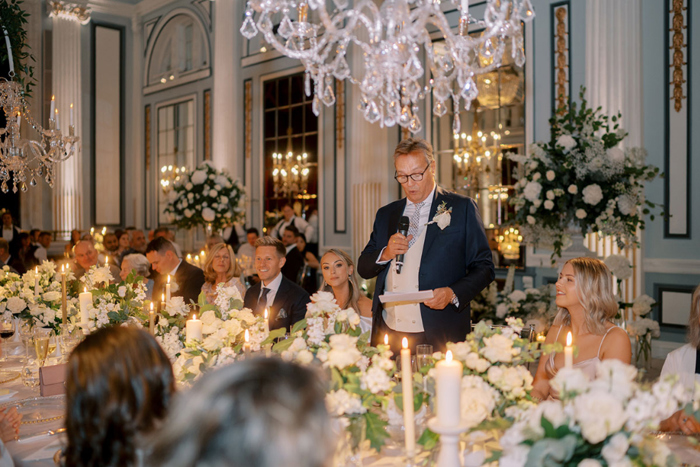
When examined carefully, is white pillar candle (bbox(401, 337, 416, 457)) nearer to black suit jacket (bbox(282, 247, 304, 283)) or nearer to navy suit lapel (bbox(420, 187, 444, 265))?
navy suit lapel (bbox(420, 187, 444, 265))

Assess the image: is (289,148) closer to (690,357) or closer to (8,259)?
(8,259)

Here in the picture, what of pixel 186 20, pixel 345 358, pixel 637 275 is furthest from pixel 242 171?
pixel 345 358

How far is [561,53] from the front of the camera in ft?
23.2

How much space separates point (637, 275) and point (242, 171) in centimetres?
743

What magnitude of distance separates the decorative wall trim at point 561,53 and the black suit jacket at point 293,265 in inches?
141

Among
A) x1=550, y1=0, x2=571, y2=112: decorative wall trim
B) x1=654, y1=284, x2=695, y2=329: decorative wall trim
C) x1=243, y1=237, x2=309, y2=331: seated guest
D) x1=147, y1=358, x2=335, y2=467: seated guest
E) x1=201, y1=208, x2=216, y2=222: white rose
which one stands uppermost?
x1=550, y1=0, x2=571, y2=112: decorative wall trim

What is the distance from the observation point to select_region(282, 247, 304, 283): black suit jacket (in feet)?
26.8

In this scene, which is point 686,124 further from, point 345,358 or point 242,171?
point 242,171

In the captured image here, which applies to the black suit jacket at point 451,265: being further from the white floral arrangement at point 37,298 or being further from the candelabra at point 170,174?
the candelabra at point 170,174

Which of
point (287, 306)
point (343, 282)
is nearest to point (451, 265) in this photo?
point (343, 282)

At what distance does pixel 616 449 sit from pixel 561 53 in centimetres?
660

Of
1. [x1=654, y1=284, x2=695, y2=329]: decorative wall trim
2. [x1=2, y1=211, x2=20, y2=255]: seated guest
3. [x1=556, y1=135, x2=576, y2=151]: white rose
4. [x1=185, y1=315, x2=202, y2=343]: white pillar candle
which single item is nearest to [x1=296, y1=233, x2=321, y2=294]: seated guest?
[x1=654, y1=284, x2=695, y2=329]: decorative wall trim

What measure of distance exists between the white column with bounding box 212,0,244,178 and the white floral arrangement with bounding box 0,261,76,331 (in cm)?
720

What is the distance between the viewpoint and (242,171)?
1182 centimetres
